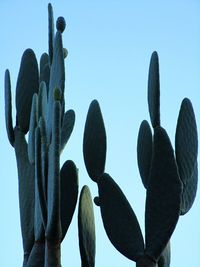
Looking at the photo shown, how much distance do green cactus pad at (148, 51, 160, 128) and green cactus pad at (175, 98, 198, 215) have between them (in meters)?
0.12

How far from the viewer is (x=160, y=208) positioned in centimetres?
164

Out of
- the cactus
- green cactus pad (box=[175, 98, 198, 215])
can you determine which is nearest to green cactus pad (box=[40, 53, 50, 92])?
the cactus

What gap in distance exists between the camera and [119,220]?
1.73 metres

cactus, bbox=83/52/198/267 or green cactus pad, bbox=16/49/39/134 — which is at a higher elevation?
green cactus pad, bbox=16/49/39/134

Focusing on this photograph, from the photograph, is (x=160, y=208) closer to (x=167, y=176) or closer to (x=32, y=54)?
(x=167, y=176)

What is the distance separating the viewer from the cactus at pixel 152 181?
164 cm

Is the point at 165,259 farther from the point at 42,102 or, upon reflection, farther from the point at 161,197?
the point at 42,102

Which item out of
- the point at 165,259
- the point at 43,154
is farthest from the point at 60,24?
the point at 165,259

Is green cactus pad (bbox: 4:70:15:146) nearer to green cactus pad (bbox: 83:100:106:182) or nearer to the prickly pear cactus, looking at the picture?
the prickly pear cactus

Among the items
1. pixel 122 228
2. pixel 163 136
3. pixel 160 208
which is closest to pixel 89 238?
pixel 122 228

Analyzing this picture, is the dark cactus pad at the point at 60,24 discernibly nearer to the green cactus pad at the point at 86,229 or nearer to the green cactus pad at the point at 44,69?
the green cactus pad at the point at 44,69

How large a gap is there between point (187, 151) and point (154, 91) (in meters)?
0.21

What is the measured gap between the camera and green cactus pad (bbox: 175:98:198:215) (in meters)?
1.78

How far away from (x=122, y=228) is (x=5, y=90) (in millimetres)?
651
